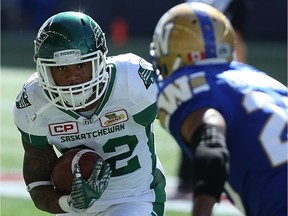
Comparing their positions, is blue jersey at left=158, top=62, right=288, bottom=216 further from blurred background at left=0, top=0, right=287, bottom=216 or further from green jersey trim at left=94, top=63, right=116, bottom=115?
blurred background at left=0, top=0, right=287, bottom=216

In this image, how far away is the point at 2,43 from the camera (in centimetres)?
1825

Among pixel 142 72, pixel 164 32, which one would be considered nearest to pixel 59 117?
pixel 142 72

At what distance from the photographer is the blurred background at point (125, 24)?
16.4 metres

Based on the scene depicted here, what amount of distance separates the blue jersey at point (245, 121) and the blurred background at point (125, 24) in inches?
476

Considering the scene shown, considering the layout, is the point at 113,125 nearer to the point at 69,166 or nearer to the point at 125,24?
the point at 69,166

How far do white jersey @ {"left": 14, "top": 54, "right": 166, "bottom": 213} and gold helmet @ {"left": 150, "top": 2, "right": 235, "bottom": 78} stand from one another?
103 cm

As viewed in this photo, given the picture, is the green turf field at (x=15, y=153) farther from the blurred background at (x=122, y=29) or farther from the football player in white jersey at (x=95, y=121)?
the football player in white jersey at (x=95, y=121)

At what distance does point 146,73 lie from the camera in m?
4.29

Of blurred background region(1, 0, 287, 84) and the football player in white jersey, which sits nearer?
the football player in white jersey

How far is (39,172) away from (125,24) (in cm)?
1424

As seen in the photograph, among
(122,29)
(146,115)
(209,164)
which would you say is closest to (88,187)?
(146,115)

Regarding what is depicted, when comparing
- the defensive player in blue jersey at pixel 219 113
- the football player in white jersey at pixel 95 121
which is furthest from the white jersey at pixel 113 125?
the defensive player in blue jersey at pixel 219 113

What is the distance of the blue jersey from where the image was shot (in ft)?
9.60

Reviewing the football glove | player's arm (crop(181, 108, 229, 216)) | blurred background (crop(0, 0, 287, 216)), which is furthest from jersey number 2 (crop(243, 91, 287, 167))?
blurred background (crop(0, 0, 287, 216))
